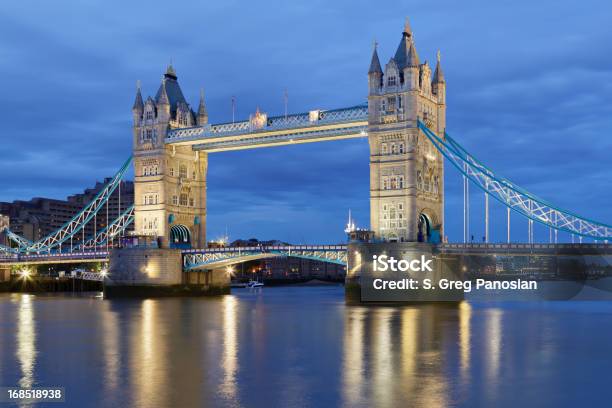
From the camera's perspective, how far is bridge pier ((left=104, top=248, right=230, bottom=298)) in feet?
250

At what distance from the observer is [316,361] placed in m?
26.5

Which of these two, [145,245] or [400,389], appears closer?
[400,389]

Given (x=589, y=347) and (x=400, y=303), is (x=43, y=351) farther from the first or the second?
(x=400, y=303)

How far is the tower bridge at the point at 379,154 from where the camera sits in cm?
6412

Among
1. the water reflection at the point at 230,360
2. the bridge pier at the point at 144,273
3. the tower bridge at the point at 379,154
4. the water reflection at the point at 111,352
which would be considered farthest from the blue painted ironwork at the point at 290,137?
the water reflection at the point at 111,352

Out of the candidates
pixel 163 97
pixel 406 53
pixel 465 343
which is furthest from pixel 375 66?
pixel 465 343

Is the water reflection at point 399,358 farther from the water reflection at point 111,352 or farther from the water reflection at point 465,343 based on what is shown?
the water reflection at point 111,352

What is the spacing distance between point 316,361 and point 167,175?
55290mm

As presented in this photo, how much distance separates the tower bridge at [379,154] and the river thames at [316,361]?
20.2 metres

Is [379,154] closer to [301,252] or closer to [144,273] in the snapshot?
[301,252]

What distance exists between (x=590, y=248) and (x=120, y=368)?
44.8 metres

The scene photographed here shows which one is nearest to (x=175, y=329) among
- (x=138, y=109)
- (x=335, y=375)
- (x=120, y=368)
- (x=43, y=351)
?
(x=43, y=351)

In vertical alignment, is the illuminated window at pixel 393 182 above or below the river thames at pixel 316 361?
above

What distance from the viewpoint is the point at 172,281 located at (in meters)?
77.4
